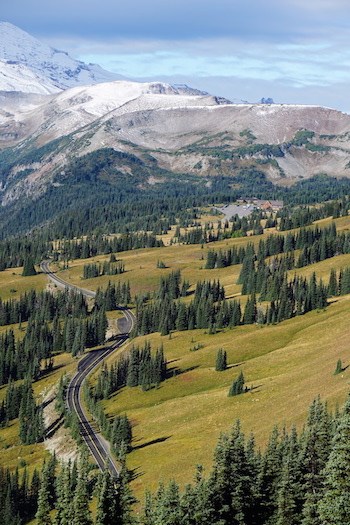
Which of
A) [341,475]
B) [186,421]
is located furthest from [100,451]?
[341,475]

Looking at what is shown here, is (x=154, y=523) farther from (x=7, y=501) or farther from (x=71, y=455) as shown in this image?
(x=71, y=455)

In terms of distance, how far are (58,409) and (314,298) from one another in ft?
268

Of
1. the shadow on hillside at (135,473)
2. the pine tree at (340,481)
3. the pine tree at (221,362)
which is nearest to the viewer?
the pine tree at (340,481)

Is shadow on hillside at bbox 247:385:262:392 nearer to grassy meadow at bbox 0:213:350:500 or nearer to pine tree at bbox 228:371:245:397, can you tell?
grassy meadow at bbox 0:213:350:500

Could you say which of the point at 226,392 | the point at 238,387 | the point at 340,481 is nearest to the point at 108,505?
the point at 340,481

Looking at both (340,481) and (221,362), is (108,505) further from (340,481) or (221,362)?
(221,362)

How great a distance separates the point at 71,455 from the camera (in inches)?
5251

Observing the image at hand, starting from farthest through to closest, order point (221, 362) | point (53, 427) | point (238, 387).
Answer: point (221, 362) → point (53, 427) → point (238, 387)

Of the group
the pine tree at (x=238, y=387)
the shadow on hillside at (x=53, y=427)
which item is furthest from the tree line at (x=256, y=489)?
the shadow on hillside at (x=53, y=427)

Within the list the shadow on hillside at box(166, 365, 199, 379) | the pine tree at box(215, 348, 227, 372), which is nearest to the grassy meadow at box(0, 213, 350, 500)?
the shadow on hillside at box(166, 365, 199, 379)

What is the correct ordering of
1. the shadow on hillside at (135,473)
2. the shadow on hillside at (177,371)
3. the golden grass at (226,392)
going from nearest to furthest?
1. the golden grass at (226,392)
2. the shadow on hillside at (135,473)
3. the shadow on hillside at (177,371)

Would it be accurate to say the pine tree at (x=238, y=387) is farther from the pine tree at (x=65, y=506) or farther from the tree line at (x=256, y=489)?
the tree line at (x=256, y=489)

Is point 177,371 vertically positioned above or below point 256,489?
below

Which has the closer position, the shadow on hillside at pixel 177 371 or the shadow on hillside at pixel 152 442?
Result: the shadow on hillside at pixel 152 442
